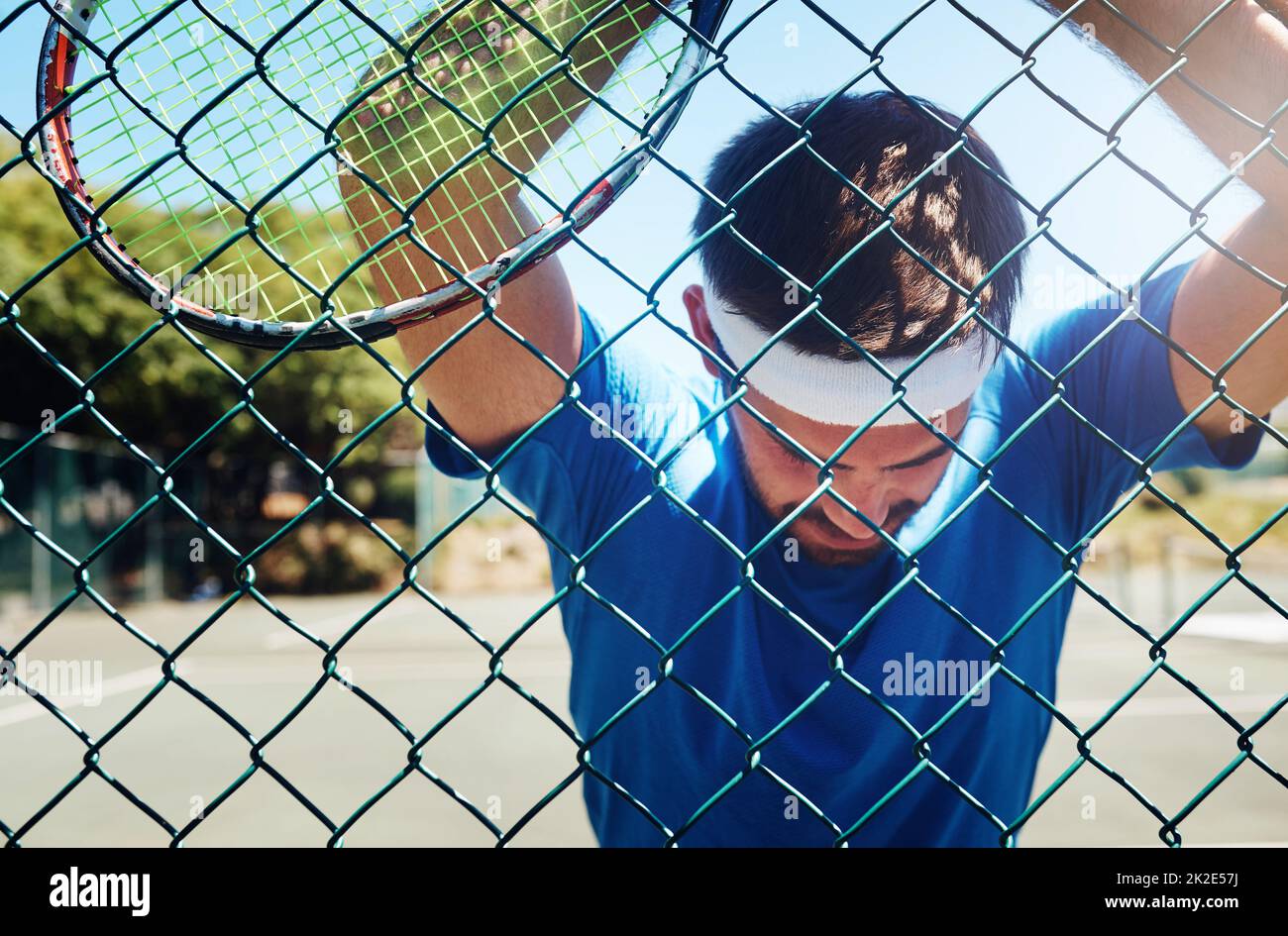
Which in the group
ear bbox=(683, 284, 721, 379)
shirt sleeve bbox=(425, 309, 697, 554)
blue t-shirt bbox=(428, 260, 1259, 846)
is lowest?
blue t-shirt bbox=(428, 260, 1259, 846)

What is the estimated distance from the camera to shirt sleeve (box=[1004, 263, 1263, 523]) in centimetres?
156

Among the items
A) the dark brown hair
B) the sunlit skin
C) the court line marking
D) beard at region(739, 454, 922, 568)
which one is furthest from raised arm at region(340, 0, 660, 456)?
the court line marking

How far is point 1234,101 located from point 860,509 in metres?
0.72

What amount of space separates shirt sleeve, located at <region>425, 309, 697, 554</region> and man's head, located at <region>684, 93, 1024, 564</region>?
16 centimetres

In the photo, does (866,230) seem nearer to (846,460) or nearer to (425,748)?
(846,460)

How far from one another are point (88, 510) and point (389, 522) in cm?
521

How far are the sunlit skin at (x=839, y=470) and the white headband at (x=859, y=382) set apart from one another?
2.0 inches

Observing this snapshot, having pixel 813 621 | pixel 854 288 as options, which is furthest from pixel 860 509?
pixel 854 288

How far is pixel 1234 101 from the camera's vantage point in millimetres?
1263

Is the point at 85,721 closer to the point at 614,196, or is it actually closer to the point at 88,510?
the point at 88,510

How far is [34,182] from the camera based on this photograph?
47.6ft

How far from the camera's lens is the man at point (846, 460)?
4.33 ft

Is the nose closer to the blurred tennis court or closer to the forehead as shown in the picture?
the forehead
